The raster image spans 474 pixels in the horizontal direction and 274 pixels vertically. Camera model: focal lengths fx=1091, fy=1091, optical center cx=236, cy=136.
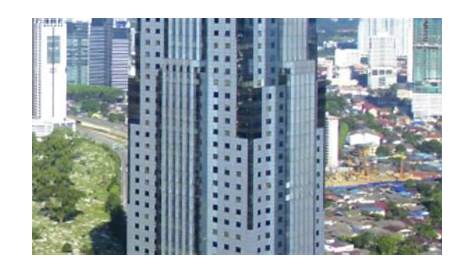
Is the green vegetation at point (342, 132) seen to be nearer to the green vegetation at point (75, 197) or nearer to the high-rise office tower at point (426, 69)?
the high-rise office tower at point (426, 69)

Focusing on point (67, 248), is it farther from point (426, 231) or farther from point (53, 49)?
point (426, 231)

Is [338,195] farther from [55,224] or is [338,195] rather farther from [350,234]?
[55,224]

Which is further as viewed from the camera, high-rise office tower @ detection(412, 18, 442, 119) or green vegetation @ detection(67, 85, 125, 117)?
green vegetation @ detection(67, 85, 125, 117)

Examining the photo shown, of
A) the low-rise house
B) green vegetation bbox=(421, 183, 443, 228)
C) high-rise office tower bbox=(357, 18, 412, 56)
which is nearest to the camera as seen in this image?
the low-rise house

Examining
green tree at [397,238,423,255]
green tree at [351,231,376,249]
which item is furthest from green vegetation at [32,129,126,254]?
green tree at [397,238,423,255]

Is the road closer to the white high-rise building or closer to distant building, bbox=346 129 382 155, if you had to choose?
the white high-rise building

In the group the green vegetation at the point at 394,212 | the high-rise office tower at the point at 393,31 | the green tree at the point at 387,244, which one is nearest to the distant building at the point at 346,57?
the high-rise office tower at the point at 393,31

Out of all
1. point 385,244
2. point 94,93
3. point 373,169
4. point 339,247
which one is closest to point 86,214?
point 94,93

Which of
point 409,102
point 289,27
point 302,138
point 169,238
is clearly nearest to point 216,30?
point 289,27
